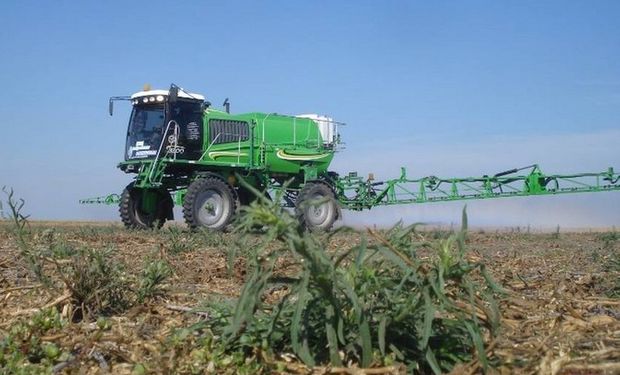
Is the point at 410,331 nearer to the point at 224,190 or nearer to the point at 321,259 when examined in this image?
the point at 321,259

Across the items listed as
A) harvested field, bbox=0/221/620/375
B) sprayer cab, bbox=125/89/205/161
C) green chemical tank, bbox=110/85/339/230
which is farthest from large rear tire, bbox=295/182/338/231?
harvested field, bbox=0/221/620/375

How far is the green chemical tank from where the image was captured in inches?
690

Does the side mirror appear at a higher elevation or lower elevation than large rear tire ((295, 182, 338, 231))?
higher

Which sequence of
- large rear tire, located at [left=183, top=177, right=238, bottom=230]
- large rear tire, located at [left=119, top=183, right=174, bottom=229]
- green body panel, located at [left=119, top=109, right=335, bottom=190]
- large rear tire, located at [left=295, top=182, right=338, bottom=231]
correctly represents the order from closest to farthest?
large rear tire, located at [left=183, top=177, right=238, bottom=230], green body panel, located at [left=119, top=109, right=335, bottom=190], large rear tire, located at [left=119, top=183, right=174, bottom=229], large rear tire, located at [left=295, top=182, right=338, bottom=231]

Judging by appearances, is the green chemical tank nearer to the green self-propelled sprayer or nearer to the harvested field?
the green self-propelled sprayer

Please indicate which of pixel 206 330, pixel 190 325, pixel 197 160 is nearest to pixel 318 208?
pixel 197 160

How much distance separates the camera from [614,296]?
456cm

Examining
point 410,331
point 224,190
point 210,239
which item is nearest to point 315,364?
point 410,331

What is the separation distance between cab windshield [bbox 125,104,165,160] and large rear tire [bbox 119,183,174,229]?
2.90 feet

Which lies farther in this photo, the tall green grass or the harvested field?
the harvested field

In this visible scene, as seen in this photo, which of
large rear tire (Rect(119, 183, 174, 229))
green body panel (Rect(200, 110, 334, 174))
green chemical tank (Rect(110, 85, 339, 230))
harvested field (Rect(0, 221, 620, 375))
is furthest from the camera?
green body panel (Rect(200, 110, 334, 174))

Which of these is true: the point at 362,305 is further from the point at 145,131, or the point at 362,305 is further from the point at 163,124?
the point at 145,131

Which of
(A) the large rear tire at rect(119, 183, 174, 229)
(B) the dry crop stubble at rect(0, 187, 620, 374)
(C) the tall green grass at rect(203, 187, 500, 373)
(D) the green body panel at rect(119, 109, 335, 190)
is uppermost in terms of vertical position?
(D) the green body panel at rect(119, 109, 335, 190)

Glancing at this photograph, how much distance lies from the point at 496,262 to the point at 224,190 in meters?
11.6
